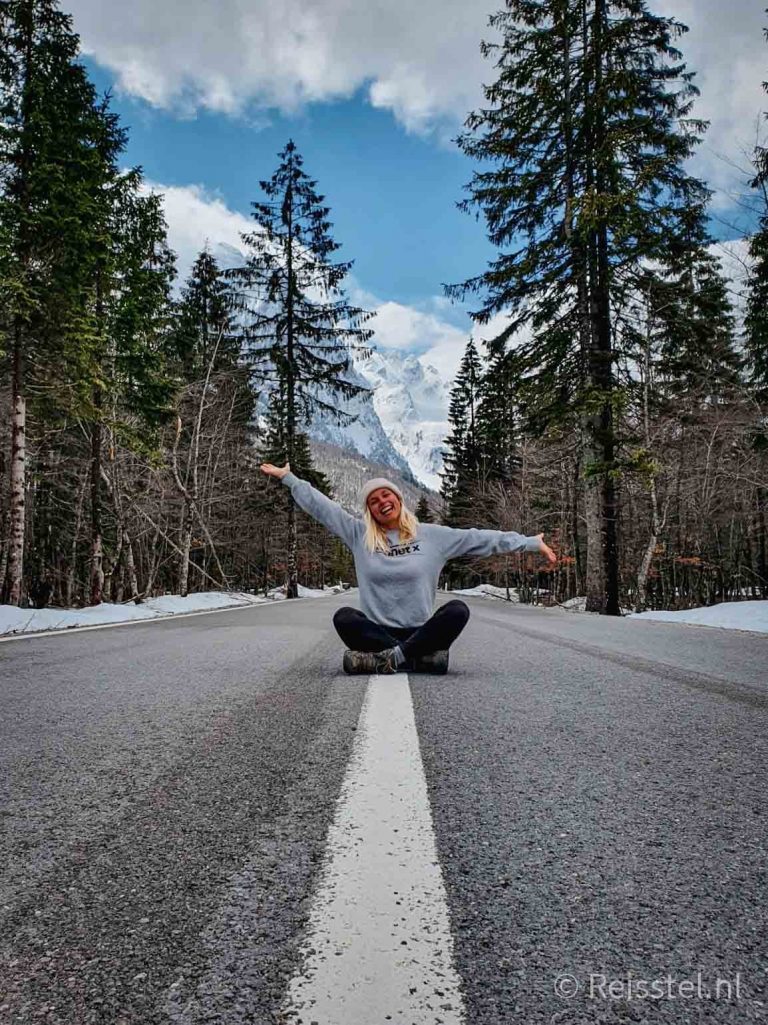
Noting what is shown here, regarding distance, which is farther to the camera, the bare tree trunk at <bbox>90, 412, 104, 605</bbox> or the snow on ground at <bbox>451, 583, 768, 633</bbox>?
the bare tree trunk at <bbox>90, 412, 104, 605</bbox>

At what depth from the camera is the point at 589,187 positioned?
12.0m

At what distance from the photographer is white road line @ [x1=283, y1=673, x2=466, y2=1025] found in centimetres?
75

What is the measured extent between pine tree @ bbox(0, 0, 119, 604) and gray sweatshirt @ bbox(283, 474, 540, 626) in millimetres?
9281

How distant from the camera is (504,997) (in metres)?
0.77

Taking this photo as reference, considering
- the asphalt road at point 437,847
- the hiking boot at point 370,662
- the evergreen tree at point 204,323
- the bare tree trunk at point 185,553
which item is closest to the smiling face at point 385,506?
the hiking boot at point 370,662

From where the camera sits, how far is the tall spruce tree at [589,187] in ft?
40.2

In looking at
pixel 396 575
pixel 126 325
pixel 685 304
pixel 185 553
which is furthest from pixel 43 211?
pixel 685 304

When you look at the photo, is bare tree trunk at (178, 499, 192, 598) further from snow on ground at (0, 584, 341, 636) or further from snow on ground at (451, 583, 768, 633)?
snow on ground at (451, 583, 768, 633)

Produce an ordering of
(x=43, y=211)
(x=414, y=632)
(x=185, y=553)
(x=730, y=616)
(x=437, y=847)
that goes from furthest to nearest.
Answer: (x=185, y=553) < (x=43, y=211) < (x=730, y=616) < (x=414, y=632) < (x=437, y=847)

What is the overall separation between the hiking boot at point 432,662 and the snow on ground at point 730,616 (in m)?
4.53

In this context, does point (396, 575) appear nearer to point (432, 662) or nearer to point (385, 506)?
point (385, 506)

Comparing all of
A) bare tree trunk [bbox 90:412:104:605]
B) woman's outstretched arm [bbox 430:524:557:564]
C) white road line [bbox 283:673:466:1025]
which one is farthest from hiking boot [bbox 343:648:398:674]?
bare tree trunk [bbox 90:412:104:605]

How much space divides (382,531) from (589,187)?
10.8m

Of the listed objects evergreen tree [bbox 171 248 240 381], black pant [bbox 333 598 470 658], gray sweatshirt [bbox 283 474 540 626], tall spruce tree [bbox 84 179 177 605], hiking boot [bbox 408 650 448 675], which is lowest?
hiking boot [bbox 408 650 448 675]
